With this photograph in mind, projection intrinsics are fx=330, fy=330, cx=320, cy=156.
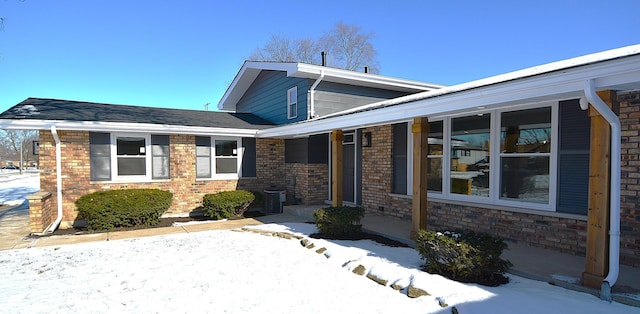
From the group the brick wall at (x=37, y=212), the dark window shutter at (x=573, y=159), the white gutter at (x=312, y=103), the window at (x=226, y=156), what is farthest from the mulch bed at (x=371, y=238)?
the brick wall at (x=37, y=212)

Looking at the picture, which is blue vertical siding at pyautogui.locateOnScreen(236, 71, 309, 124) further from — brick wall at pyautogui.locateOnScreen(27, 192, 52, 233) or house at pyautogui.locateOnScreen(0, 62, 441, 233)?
brick wall at pyautogui.locateOnScreen(27, 192, 52, 233)

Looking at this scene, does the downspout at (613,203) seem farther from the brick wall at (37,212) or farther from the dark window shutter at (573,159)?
the brick wall at (37,212)

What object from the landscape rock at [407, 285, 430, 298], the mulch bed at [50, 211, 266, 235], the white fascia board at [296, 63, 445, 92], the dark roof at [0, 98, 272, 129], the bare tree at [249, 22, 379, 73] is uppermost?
the bare tree at [249, 22, 379, 73]

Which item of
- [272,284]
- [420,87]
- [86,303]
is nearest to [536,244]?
[272,284]

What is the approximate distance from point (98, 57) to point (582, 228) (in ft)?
58.2

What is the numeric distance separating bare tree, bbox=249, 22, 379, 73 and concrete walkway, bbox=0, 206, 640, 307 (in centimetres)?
1821

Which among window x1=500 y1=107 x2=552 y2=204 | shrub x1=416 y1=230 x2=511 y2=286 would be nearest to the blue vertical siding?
window x1=500 y1=107 x2=552 y2=204

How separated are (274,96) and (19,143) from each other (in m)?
63.6

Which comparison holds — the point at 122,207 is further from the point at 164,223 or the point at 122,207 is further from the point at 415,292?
the point at 415,292

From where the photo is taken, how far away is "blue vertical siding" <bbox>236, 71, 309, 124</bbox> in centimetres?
1085

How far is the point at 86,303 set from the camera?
3904 mm

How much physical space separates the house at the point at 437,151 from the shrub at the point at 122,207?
0.79 meters

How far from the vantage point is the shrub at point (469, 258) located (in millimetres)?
3955

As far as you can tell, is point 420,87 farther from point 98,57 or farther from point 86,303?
point 98,57
